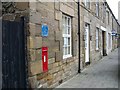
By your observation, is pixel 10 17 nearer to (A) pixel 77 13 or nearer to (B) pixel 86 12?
(A) pixel 77 13

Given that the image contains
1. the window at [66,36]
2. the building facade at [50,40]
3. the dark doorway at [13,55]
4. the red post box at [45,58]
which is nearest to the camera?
the dark doorway at [13,55]

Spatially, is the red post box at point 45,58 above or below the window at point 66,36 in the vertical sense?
below

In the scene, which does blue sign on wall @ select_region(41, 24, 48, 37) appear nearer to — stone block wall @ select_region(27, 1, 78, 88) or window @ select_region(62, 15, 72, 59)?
stone block wall @ select_region(27, 1, 78, 88)

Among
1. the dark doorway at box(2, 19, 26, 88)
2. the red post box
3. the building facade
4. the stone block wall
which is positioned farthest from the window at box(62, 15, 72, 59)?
the dark doorway at box(2, 19, 26, 88)

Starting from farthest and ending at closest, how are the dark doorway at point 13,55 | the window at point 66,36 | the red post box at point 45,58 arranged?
the window at point 66,36, the red post box at point 45,58, the dark doorway at point 13,55

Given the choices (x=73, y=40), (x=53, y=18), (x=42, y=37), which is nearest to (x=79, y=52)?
(x=73, y=40)

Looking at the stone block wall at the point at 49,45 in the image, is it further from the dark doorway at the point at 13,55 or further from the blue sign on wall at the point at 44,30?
the dark doorway at the point at 13,55

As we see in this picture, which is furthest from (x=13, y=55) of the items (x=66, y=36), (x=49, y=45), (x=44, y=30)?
(x=66, y=36)

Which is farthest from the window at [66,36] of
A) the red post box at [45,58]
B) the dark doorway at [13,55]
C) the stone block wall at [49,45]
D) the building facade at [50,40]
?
the dark doorway at [13,55]

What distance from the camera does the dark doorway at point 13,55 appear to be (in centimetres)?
650

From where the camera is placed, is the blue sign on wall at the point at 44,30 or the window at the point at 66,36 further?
the window at the point at 66,36

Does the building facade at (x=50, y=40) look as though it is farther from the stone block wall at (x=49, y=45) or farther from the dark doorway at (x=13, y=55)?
the dark doorway at (x=13, y=55)

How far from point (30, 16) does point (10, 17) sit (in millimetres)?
558

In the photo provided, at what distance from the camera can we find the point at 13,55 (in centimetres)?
655
